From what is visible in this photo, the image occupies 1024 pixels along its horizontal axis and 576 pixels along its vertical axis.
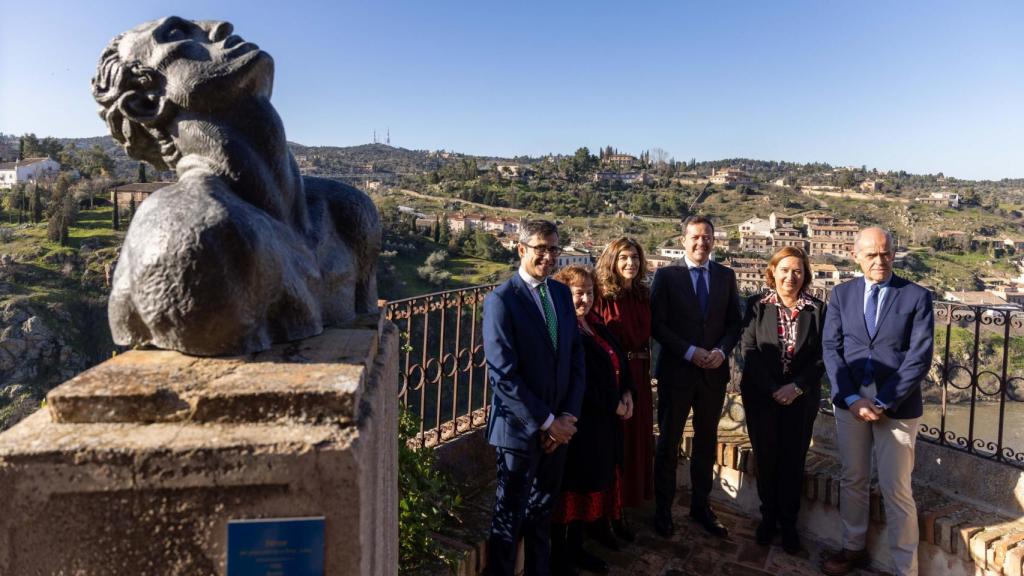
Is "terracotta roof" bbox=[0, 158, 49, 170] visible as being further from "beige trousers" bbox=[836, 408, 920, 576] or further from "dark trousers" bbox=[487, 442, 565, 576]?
"beige trousers" bbox=[836, 408, 920, 576]

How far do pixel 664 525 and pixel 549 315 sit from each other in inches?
70.1

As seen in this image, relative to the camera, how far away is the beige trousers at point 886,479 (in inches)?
133

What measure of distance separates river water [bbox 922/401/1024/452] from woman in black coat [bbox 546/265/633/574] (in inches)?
367

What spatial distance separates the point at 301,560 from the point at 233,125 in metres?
1.26

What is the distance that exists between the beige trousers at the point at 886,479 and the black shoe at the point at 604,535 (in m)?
1.29

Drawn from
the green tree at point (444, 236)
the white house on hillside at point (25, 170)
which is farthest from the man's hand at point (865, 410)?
the white house on hillside at point (25, 170)

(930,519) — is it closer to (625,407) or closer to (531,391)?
(625,407)

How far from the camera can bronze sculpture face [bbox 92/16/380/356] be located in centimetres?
162

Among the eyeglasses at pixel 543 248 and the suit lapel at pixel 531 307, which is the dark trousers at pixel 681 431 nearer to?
the suit lapel at pixel 531 307

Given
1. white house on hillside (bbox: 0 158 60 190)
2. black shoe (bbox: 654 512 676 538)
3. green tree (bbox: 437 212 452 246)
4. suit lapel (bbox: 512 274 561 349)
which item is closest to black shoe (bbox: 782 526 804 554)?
black shoe (bbox: 654 512 676 538)

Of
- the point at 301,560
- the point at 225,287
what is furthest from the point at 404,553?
the point at 225,287

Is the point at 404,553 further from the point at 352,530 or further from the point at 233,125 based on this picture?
the point at 233,125

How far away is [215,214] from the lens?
162 centimetres

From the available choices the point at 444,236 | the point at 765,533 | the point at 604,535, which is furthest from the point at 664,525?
the point at 444,236
